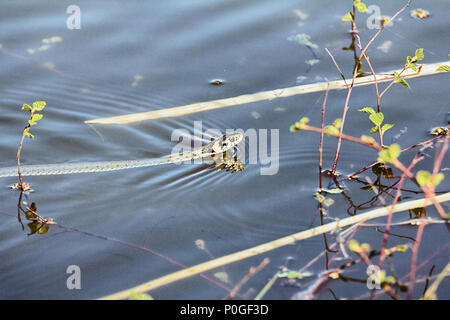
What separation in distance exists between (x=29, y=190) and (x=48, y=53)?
259 cm

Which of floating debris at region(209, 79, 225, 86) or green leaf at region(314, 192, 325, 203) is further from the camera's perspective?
floating debris at region(209, 79, 225, 86)

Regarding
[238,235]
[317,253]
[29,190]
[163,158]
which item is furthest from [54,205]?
[317,253]

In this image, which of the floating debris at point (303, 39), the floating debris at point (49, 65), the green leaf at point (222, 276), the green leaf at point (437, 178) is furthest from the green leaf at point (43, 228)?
the floating debris at point (303, 39)

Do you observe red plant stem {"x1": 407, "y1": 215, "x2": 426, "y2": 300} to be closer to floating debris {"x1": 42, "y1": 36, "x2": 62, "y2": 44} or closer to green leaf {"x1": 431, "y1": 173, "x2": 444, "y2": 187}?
green leaf {"x1": 431, "y1": 173, "x2": 444, "y2": 187}

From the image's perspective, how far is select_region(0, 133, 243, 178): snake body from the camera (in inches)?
226

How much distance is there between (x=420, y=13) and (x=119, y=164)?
4720 mm

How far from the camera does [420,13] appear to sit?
23.7 ft

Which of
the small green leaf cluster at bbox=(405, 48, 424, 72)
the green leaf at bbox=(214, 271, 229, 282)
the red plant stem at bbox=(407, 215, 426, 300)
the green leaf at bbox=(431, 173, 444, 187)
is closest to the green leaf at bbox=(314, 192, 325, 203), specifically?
the red plant stem at bbox=(407, 215, 426, 300)

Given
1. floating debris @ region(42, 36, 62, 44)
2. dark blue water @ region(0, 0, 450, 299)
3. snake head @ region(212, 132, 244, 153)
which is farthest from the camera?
floating debris @ region(42, 36, 62, 44)

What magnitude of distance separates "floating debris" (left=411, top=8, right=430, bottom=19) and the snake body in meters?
3.32

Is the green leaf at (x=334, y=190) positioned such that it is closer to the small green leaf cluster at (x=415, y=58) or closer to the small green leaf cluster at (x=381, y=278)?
the small green leaf cluster at (x=381, y=278)

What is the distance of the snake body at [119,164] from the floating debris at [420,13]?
332 centimetres

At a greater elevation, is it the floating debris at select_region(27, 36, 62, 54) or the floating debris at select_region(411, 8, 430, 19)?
the floating debris at select_region(411, 8, 430, 19)

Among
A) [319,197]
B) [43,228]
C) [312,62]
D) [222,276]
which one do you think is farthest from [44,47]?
[222,276]
